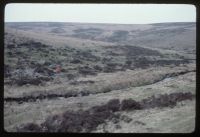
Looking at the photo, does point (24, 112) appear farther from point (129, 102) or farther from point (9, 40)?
point (9, 40)

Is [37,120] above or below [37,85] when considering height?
above

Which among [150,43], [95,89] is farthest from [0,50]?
[150,43]

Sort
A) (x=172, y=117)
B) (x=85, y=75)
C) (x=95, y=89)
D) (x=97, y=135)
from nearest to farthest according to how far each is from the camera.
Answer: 1. (x=97, y=135)
2. (x=172, y=117)
3. (x=95, y=89)
4. (x=85, y=75)

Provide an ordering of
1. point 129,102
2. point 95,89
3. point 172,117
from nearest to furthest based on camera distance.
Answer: point 172,117, point 129,102, point 95,89

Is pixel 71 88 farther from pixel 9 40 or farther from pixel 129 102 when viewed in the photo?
pixel 9 40

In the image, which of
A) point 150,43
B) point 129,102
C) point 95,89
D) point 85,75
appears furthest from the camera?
point 150,43

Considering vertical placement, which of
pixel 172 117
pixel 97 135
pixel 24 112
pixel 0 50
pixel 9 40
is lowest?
pixel 9 40

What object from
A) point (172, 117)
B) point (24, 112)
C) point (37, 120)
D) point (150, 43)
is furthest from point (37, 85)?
point (150, 43)

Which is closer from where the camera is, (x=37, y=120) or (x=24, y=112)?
(x=37, y=120)

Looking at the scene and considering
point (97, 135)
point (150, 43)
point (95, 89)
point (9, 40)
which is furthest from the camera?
point (150, 43)

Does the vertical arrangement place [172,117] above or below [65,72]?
above
